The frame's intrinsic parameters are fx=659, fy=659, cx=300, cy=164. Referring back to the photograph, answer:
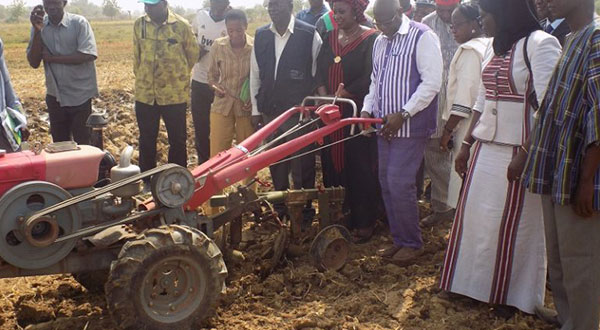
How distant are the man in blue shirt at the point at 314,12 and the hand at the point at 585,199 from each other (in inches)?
165

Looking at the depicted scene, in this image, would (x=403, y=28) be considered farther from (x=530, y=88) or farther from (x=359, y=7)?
(x=530, y=88)

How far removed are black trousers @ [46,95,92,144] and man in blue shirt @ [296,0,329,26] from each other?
2346 millimetres

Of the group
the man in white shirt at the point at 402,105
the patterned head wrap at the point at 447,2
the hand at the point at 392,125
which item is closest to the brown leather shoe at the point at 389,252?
the man in white shirt at the point at 402,105

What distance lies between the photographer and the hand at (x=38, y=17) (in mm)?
6195

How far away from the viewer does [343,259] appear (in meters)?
4.94

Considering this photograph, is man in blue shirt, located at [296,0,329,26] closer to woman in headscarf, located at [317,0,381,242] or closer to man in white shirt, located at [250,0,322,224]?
man in white shirt, located at [250,0,322,224]

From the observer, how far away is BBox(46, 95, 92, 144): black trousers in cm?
646

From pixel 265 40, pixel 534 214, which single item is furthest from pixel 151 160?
pixel 534 214

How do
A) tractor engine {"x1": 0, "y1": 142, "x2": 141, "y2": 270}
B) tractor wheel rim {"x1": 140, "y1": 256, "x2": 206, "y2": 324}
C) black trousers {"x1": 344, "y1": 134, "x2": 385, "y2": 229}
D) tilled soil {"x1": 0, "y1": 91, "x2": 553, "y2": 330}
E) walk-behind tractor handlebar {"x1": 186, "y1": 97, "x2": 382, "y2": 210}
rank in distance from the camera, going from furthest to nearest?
black trousers {"x1": 344, "y1": 134, "x2": 385, "y2": 229} < walk-behind tractor handlebar {"x1": 186, "y1": 97, "x2": 382, "y2": 210} < tilled soil {"x1": 0, "y1": 91, "x2": 553, "y2": 330} < tractor wheel rim {"x1": 140, "y1": 256, "x2": 206, "y2": 324} < tractor engine {"x1": 0, "y1": 142, "x2": 141, "y2": 270}

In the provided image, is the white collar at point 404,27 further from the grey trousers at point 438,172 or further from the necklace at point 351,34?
the grey trousers at point 438,172

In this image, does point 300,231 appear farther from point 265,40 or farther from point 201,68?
point 201,68

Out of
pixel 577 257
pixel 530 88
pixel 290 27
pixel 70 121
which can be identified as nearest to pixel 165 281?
pixel 577 257

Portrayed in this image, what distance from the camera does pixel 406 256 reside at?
4.96 m

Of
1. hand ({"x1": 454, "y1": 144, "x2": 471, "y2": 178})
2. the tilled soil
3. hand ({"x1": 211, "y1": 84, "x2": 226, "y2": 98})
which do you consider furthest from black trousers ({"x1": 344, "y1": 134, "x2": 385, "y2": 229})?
hand ({"x1": 211, "y1": 84, "x2": 226, "y2": 98})
